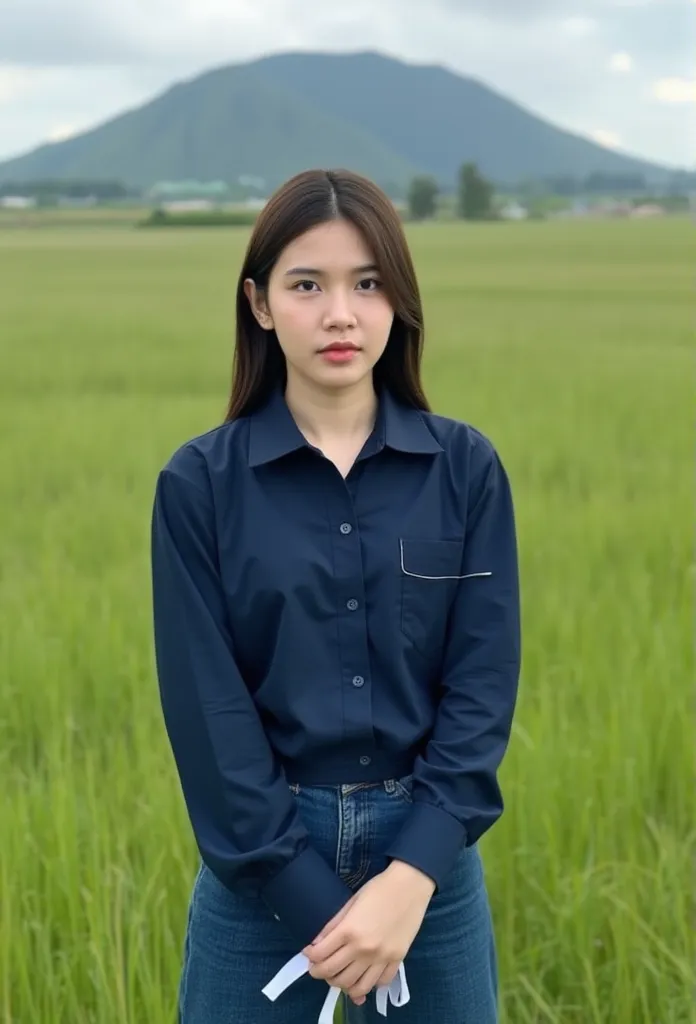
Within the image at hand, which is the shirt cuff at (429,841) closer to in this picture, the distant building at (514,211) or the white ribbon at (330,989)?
the white ribbon at (330,989)

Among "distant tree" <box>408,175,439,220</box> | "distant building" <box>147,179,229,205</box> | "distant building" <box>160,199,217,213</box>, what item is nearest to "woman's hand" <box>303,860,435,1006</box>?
"distant tree" <box>408,175,439,220</box>

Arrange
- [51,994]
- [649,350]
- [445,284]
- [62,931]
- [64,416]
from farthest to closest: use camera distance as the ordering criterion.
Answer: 1. [445,284]
2. [649,350]
3. [64,416]
4. [62,931]
5. [51,994]

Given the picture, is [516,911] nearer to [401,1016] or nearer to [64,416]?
[401,1016]

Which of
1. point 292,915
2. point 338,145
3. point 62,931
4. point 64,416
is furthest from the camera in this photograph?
point 338,145

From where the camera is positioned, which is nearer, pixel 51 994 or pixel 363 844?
pixel 363 844

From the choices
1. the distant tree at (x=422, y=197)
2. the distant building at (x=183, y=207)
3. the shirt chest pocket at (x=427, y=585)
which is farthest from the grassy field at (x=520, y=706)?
the distant building at (x=183, y=207)

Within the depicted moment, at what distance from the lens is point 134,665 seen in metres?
2.46

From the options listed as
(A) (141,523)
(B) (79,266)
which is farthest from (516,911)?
(B) (79,266)

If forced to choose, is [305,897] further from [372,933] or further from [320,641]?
[320,641]

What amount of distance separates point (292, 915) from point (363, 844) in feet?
0.30

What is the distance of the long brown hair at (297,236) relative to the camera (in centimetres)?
104

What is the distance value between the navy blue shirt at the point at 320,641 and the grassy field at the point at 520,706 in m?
0.57

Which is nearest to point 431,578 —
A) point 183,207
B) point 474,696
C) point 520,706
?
point 474,696

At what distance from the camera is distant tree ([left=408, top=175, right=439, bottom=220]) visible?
19750 mm
